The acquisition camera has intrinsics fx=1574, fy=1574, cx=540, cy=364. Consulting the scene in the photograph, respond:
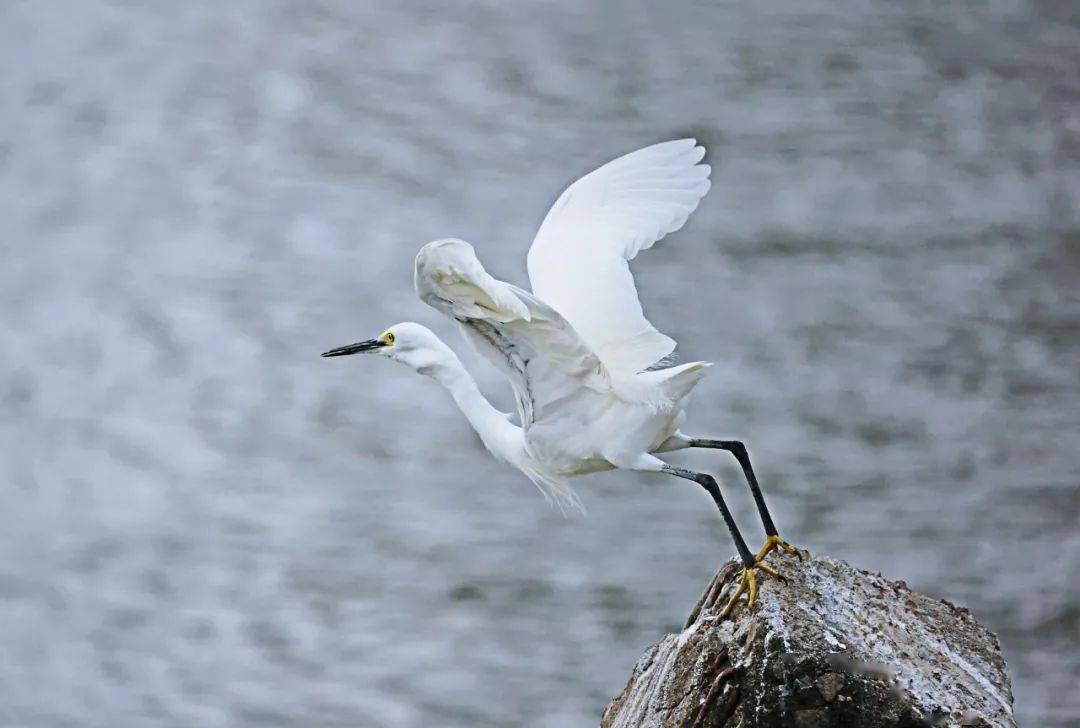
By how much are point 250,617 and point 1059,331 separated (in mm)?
5209

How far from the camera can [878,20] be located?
13219 millimetres

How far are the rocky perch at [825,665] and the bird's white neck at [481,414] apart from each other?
0.97 meters

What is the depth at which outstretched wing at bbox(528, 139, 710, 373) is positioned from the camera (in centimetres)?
434

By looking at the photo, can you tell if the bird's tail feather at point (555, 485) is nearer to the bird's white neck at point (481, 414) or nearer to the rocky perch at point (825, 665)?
the bird's white neck at point (481, 414)

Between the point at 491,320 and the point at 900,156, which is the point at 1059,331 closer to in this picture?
the point at 900,156

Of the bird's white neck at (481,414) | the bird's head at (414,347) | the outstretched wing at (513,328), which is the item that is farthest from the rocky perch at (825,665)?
the bird's head at (414,347)

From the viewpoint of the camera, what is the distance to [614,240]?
4578mm

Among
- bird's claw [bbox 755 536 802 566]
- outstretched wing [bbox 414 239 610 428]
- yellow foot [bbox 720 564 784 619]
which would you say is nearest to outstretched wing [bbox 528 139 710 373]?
outstretched wing [bbox 414 239 610 428]

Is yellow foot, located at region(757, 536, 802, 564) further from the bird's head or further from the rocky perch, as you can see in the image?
the bird's head

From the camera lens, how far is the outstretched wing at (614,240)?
4.34 m

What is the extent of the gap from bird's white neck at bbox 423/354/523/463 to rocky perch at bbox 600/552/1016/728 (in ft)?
3.18

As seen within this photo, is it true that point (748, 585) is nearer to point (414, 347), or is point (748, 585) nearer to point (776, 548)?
point (776, 548)

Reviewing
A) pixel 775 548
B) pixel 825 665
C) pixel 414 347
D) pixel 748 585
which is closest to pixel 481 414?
pixel 414 347

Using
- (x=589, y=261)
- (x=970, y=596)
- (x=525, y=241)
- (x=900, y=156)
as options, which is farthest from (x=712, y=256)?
(x=589, y=261)
